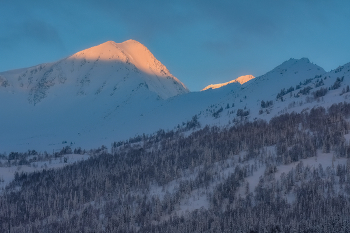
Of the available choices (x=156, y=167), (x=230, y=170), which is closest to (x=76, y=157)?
(x=156, y=167)

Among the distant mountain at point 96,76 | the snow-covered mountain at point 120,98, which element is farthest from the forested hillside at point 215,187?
the distant mountain at point 96,76

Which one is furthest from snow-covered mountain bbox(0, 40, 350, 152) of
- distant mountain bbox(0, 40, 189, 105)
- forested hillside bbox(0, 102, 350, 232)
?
forested hillside bbox(0, 102, 350, 232)

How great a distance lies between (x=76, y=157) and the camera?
33.8 meters

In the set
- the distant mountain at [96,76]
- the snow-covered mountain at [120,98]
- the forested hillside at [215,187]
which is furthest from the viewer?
the distant mountain at [96,76]

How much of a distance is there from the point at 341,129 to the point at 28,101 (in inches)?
2353

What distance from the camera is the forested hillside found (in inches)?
476

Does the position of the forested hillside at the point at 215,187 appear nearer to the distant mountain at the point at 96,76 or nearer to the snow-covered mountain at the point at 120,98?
the snow-covered mountain at the point at 120,98

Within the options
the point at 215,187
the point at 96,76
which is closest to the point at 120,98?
the point at 96,76

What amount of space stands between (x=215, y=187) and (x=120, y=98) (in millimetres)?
44057

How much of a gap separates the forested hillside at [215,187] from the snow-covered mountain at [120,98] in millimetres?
6595

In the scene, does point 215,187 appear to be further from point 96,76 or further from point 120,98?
point 96,76

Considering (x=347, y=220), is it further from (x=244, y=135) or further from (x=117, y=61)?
(x=117, y=61)

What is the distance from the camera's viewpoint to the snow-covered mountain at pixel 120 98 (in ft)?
109

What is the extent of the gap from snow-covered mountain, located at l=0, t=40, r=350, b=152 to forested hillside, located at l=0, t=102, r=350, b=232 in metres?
6.60
